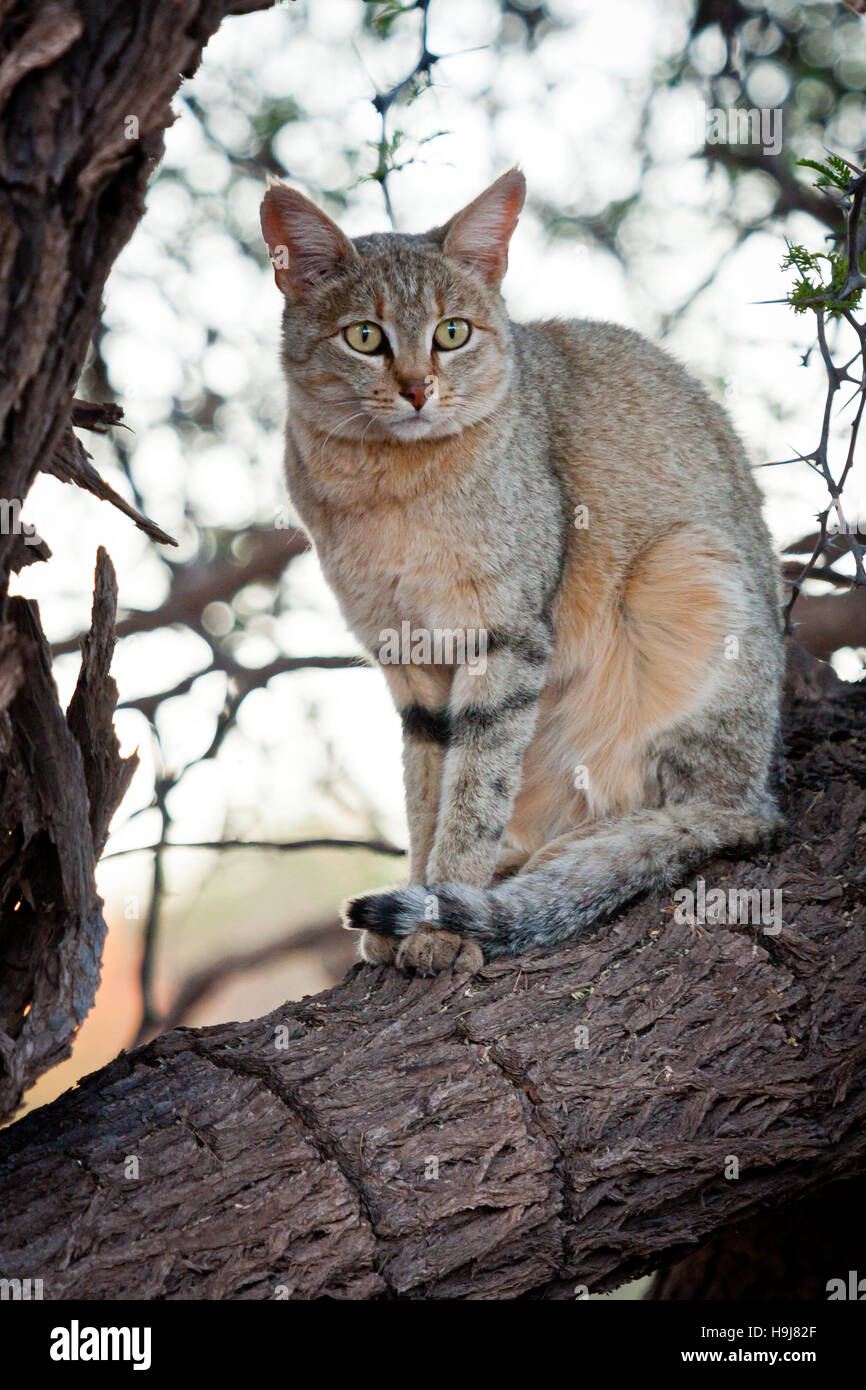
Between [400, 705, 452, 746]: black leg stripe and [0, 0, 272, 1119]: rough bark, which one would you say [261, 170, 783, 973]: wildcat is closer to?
[400, 705, 452, 746]: black leg stripe

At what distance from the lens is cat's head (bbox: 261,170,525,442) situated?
3.82 metres

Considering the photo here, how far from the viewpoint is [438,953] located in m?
3.42

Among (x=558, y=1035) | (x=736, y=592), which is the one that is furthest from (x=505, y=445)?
(x=558, y=1035)

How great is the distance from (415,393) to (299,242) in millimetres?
→ 743

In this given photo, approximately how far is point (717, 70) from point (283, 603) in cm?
346

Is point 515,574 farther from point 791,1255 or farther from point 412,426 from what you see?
point 791,1255

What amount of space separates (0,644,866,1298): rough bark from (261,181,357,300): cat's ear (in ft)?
7.81

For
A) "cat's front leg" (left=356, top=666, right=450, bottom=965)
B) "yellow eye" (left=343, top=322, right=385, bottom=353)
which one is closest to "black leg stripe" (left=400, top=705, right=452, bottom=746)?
"cat's front leg" (left=356, top=666, right=450, bottom=965)

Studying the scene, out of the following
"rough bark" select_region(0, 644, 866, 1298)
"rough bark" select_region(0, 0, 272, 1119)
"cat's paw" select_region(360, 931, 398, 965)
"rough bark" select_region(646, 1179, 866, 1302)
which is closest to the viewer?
"rough bark" select_region(0, 0, 272, 1119)

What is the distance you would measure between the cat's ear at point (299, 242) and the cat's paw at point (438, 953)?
227 centimetres

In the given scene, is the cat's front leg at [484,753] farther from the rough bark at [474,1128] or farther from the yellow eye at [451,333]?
the yellow eye at [451,333]
